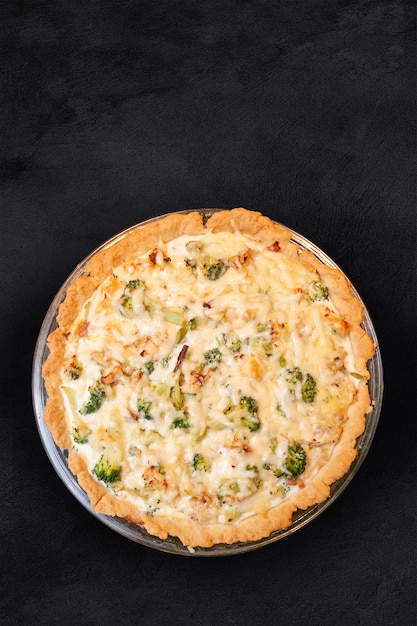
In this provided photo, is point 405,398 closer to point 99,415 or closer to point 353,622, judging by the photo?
point 353,622

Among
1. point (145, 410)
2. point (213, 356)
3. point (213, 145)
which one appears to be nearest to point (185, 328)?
point (213, 356)

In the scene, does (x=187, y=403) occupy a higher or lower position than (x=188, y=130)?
lower

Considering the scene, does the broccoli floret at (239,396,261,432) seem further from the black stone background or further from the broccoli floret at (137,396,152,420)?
the black stone background

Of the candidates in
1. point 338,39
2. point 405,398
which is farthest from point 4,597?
point 338,39

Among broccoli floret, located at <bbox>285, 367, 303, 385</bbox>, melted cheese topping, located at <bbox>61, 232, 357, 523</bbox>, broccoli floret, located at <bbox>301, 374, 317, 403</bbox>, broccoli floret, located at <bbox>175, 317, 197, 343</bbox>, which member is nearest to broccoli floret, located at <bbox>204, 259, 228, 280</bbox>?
melted cheese topping, located at <bbox>61, 232, 357, 523</bbox>

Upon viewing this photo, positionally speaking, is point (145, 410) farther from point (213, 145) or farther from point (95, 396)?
point (213, 145)

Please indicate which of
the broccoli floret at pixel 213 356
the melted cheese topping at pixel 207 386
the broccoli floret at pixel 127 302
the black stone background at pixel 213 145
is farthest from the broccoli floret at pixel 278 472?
the broccoli floret at pixel 127 302

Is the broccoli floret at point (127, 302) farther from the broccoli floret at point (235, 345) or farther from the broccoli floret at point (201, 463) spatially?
the broccoli floret at point (201, 463)
